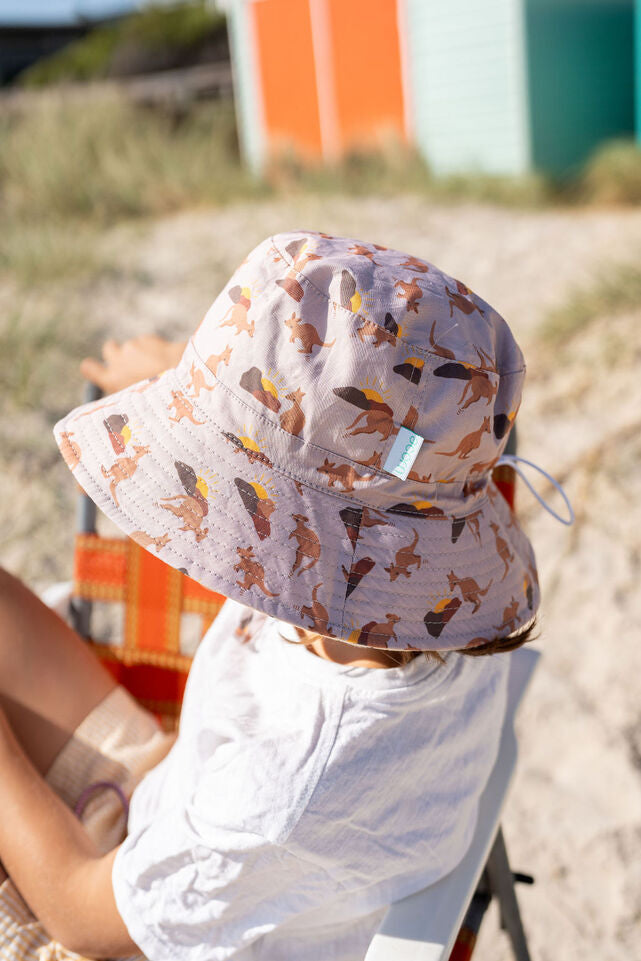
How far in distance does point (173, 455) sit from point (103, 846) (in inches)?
22.6

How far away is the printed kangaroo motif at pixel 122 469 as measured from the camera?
0.96 meters

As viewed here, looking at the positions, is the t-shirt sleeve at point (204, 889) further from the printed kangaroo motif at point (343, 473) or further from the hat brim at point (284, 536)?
the printed kangaroo motif at point (343, 473)

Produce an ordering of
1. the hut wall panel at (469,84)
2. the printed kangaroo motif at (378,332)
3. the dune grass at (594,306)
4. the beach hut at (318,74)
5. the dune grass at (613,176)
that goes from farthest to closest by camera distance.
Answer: the beach hut at (318,74), the hut wall panel at (469,84), the dune grass at (613,176), the dune grass at (594,306), the printed kangaroo motif at (378,332)

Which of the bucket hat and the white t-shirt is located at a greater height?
the bucket hat

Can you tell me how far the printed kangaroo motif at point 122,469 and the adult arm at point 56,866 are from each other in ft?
1.25

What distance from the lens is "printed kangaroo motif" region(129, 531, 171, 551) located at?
3.05 feet

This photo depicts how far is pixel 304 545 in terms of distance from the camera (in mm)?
899

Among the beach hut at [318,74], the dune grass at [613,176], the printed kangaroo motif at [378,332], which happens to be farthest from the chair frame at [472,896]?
the beach hut at [318,74]

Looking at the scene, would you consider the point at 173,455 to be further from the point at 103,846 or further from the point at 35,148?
the point at 35,148

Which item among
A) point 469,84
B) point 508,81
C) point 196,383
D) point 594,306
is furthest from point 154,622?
point 469,84

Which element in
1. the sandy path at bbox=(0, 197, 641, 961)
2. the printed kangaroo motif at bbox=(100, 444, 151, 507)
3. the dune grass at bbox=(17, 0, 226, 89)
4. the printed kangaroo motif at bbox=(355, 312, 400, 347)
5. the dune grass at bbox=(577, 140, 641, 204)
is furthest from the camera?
the dune grass at bbox=(17, 0, 226, 89)

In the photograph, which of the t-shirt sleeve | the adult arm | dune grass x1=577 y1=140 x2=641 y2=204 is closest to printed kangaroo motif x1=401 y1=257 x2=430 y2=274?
the t-shirt sleeve

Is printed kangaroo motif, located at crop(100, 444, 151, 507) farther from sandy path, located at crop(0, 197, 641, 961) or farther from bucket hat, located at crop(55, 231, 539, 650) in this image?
sandy path, located at crop(0, 197, 641, 961)

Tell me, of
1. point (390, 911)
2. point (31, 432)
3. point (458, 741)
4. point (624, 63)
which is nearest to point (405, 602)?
point (458, 741)
